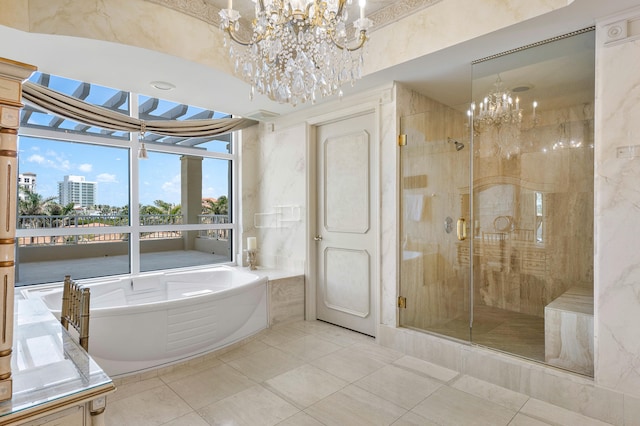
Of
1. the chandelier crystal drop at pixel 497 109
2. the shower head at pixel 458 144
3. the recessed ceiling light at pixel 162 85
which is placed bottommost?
the shower head at pixel 458 144

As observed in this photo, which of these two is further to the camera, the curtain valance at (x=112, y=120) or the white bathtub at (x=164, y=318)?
the curtain valance at (x=112, y=120)

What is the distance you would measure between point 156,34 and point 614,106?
2996mm

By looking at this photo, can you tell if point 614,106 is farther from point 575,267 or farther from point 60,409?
point 60,409

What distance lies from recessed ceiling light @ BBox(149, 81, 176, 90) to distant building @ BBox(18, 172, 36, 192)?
137 cm

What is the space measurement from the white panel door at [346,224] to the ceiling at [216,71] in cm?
53

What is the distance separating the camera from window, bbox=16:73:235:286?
3.17 metres

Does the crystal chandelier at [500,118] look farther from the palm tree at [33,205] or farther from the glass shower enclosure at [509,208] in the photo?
the palm tree at [33,205]

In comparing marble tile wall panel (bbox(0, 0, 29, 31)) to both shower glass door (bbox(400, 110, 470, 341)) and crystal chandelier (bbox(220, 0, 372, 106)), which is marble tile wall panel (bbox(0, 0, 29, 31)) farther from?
shower glass door (bbox(400, 110, 470, 341))

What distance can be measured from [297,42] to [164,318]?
7.26 ft

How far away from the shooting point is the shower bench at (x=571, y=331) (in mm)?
2207

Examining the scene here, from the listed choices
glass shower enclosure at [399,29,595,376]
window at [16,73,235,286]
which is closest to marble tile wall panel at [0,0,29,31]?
window at [16,73,235,286]

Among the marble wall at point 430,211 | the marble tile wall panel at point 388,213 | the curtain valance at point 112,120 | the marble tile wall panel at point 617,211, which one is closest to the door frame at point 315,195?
the marble tile wall panel at point 388,213

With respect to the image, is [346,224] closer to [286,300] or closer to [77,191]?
[286,300]

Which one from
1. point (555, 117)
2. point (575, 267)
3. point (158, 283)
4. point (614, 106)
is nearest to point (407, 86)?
point (555, 117)
